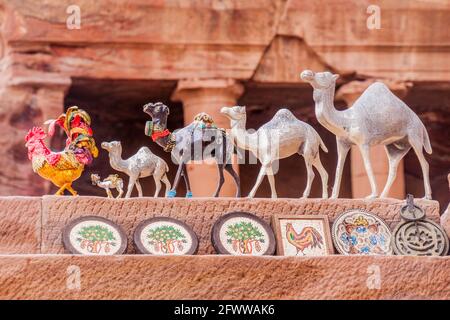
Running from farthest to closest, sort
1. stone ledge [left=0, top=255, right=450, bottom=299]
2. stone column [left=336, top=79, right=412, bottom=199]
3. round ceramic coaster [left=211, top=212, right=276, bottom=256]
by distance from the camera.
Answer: stone column [left=336, top=79, right=412, bottom=199] → round ceramic coaster [left=211, top=212, right=276, bottom=256] → stone ledge [left=0, top=255, right=450, bottom=299]

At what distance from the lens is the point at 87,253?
667 inches

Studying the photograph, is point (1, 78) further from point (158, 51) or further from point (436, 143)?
point (436, 143)

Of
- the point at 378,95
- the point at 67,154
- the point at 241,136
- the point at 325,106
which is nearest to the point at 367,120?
the point at 378,95

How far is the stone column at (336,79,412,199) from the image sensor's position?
25.8m

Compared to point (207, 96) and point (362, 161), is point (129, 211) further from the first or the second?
point (362, 161)

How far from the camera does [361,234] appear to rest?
17641 mm

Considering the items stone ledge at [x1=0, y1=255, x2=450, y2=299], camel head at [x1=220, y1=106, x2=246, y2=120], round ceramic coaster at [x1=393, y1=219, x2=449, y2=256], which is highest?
camel head at [x1=220, y1=106, x2=246, y2=120]

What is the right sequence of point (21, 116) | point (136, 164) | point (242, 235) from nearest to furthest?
→ 1. point (242, 235)
2. point (136, 164)
3. point (21, 116)

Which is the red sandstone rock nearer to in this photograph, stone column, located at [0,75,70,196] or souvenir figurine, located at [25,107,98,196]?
souvenir figurine, located at [25,107,98,196]

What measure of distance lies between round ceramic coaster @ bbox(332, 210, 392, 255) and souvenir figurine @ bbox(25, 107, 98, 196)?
2.30m

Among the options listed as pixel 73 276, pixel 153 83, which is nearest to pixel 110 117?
pixel 153 83

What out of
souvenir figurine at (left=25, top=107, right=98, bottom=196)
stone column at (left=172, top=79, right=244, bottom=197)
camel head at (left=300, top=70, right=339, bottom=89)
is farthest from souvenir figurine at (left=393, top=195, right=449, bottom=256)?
stone column at (left=172, top=79, right=244, bottom=197)

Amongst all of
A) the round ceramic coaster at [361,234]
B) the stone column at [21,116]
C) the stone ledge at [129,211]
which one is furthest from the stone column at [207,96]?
the round ceramic coaster at [361,234]

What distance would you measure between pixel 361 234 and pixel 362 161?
333 inches
